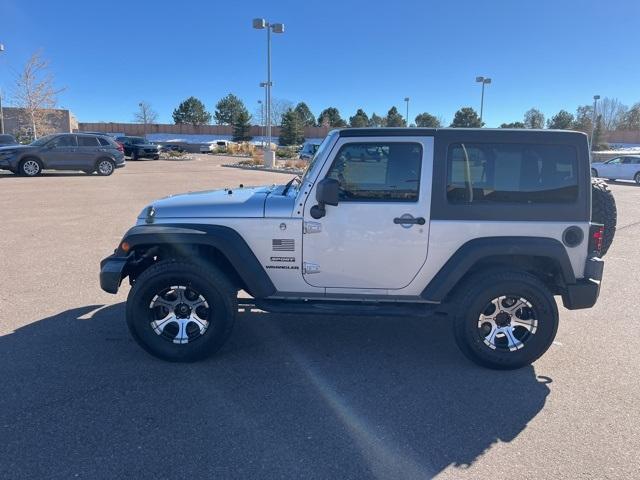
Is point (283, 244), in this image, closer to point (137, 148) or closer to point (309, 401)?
point (309, 401)

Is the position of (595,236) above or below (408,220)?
below

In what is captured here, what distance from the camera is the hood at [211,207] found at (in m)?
3.95

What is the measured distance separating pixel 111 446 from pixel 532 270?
346 centimetres

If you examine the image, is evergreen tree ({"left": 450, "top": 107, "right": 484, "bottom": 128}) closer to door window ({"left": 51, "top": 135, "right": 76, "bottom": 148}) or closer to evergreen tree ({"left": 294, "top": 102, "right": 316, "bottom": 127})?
door window ({"left": 51, "top": 135, "right": 76, "bottom": 148})

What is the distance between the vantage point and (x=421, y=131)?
3908 millimetres

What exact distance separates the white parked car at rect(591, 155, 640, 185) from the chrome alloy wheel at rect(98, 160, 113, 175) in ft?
74.3

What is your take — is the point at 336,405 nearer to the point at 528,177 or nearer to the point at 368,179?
the point at 368,179

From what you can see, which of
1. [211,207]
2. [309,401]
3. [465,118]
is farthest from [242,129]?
[309,401]

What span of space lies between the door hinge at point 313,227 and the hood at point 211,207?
378 millimetres

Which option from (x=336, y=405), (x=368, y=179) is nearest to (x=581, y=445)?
(x=336, y=405)

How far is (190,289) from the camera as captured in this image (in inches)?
153

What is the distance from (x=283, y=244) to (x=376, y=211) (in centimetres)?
80

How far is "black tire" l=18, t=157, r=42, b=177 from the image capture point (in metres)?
18.2

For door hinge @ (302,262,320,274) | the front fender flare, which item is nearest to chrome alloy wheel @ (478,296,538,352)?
door hinge @ (302,262,320,274)
